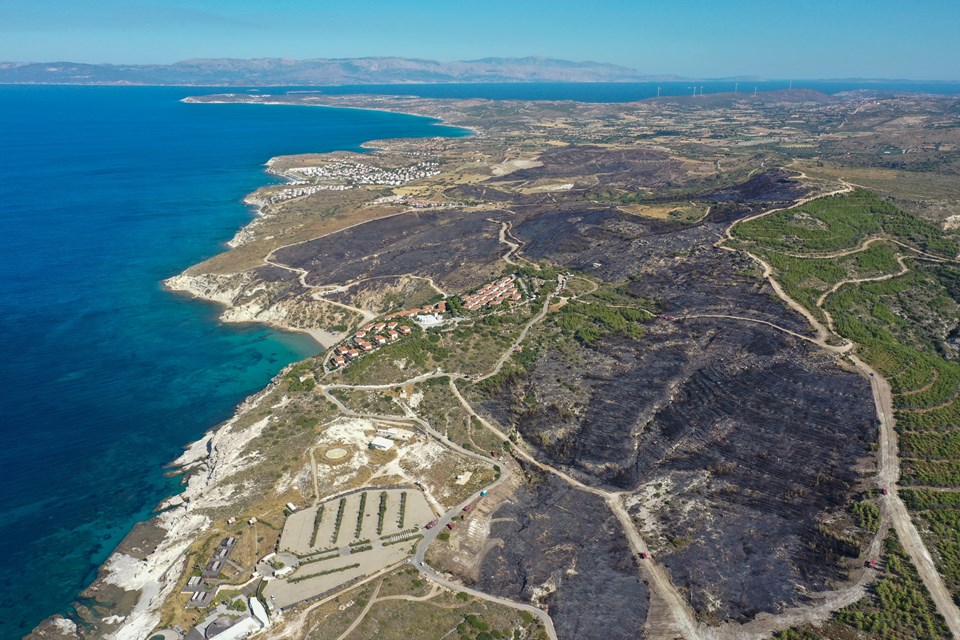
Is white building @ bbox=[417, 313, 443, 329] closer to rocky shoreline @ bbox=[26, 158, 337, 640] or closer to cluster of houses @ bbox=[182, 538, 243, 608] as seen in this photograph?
rocky shoreline @ bbox=[26, 158, 337, 640]

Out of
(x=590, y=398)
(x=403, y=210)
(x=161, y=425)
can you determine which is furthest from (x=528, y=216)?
(x=161, y=425)

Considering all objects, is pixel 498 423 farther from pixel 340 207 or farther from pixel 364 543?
pixel 340 207

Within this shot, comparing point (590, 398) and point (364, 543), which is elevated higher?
point (590, 398)

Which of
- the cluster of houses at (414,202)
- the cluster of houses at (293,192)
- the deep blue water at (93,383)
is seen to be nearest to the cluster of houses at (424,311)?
the deep blue water at (93,383)

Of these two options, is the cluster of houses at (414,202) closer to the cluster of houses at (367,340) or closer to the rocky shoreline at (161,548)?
the cluster of houses at (367,340)

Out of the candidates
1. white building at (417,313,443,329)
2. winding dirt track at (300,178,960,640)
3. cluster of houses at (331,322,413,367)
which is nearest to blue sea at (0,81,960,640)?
cluster of houses at (331,322,413,367)

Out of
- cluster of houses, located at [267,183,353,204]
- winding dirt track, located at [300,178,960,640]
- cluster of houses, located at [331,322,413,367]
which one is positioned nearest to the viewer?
winding dirt track, located at [300,178,960,640]
